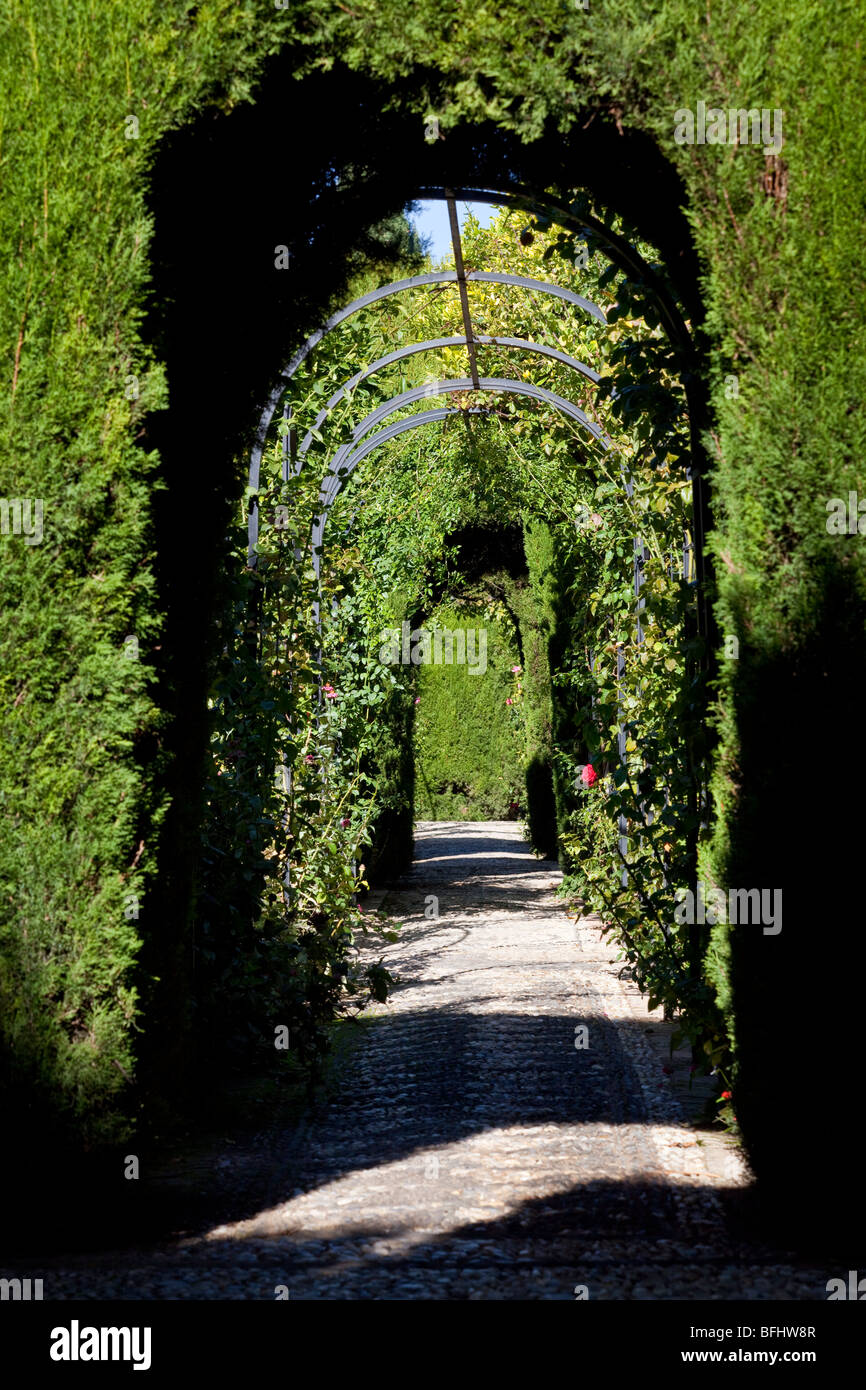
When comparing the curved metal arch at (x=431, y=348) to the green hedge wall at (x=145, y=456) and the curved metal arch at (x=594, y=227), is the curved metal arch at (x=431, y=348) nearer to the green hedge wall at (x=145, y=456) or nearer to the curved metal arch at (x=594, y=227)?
the curved metal arch at (x=594, y=227)

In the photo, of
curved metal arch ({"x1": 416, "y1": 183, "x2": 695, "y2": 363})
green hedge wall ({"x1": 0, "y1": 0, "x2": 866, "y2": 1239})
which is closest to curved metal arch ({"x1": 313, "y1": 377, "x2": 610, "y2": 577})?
curved metal arch ({"x1": 416, "y1": 183, "x2": 695, "y2": 363})

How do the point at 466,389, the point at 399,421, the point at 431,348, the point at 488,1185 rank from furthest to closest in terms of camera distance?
the point at 399,421
the point at 466,389
the point at 431,348
the point at 488,1185

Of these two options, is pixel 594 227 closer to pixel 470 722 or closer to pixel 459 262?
pixel 459 262

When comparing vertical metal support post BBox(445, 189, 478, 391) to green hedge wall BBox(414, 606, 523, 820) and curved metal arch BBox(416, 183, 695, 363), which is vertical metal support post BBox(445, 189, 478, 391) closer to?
curved metal arch BBox(416, 183, 695, 363)

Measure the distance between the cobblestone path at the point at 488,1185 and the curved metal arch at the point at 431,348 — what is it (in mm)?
3477

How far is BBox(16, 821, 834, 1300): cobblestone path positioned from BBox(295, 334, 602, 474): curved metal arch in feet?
11.4

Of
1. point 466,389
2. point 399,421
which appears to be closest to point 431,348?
point 466,389

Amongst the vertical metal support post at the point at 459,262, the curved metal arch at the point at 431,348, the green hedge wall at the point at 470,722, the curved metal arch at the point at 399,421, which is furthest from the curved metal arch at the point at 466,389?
the green hedge wall at the point at 470,722

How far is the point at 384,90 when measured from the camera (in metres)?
3.61

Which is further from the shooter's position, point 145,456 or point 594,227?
point 594,227

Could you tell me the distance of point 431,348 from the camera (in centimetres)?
771

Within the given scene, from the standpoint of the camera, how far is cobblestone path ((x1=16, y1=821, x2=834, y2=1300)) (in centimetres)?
310

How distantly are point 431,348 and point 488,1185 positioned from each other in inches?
208

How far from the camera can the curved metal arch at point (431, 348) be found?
24.4 feet
